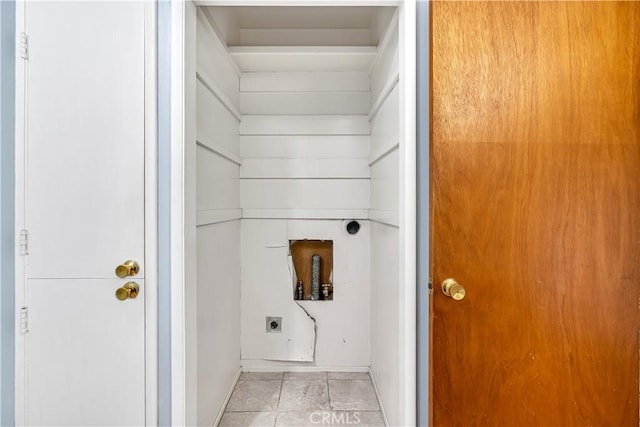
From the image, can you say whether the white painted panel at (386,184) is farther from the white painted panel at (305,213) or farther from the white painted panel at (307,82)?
the white painted panel at (307,82)

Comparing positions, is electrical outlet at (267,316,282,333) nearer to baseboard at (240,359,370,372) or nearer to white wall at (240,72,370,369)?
white wall at (240,72,370,369)

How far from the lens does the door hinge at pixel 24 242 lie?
1.48m

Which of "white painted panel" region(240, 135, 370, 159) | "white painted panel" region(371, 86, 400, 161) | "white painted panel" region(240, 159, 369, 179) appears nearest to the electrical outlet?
"white painted panel" region(240, 159, 369, 179)

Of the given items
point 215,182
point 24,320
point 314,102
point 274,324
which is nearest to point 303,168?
point 314,102

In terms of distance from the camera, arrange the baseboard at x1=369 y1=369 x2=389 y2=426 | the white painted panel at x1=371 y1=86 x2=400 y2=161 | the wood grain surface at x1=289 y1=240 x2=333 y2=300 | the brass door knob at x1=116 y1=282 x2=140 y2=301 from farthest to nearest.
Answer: the wood grain surface at x1=289 y1=240 x2=333 y2=300, the baseboard at x1=369 y1=369 x2=389 y2=426, the white painted panel at x1=371 y1=86 x2=400 y2=161, the brass door knob at x1=116 y1=282 x2=140 y2=301

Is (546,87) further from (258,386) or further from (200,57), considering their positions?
(258,386)

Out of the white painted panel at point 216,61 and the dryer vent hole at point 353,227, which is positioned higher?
the white painted panel at point 216,61

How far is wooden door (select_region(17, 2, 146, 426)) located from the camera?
4.81ft

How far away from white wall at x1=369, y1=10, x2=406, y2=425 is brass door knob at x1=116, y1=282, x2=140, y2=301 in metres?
1.02

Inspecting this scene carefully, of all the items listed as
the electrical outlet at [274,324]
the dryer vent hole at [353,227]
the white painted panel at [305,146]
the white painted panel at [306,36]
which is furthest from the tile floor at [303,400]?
the white painted panel at [306,36]

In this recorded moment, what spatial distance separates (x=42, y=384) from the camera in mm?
1488

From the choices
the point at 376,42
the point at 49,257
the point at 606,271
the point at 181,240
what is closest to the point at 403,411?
the point at 606,271

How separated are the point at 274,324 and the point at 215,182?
120 cm

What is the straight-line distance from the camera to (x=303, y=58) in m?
2.46
